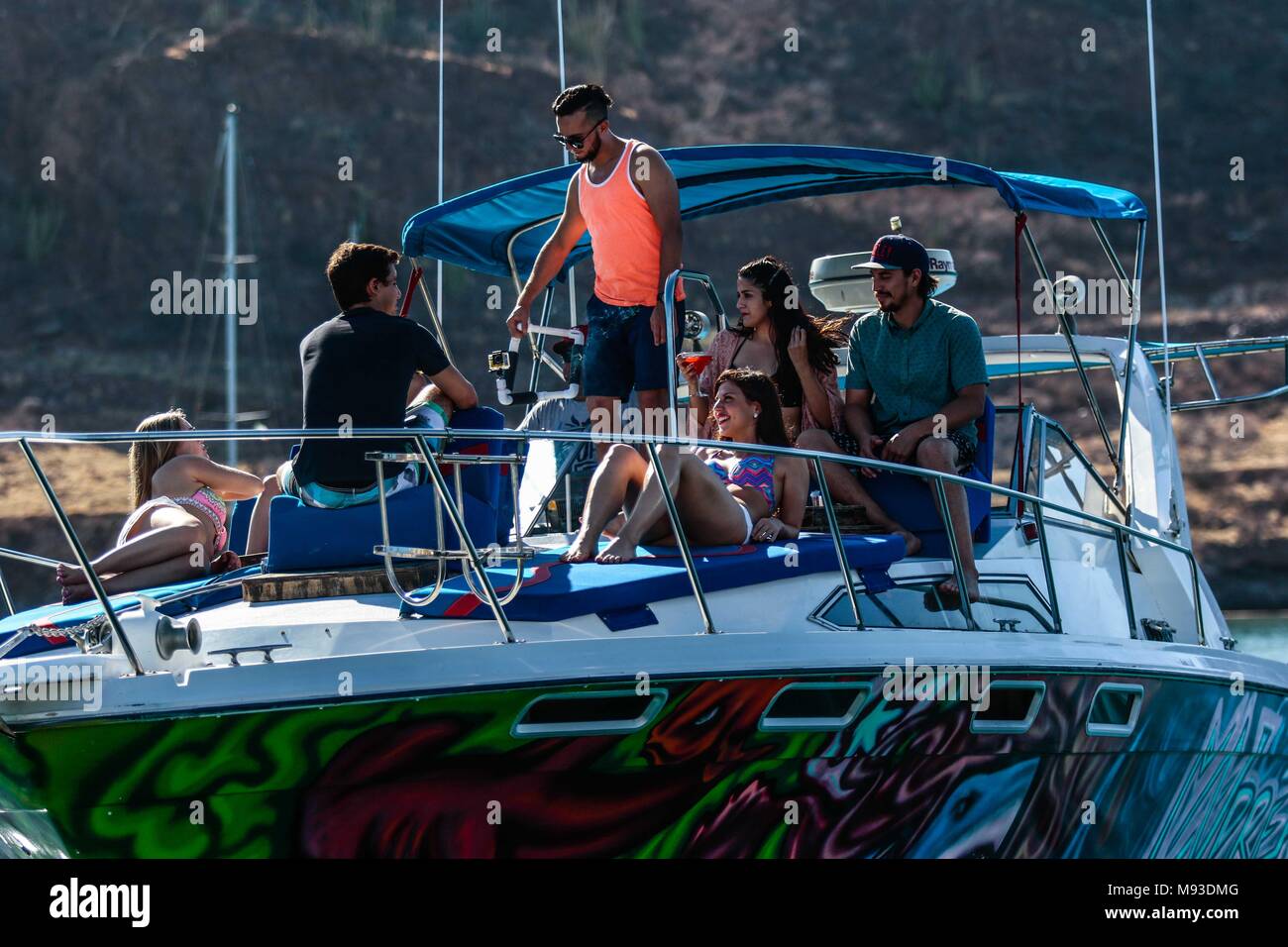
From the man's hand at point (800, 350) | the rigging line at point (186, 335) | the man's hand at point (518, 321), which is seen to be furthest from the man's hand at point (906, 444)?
the rigging line at point (186, 335)

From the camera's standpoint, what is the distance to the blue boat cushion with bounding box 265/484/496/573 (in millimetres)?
5867

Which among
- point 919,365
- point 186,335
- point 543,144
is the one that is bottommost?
point 919,365

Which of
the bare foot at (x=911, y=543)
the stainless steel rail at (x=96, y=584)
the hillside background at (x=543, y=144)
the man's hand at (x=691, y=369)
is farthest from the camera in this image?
the hillside background at (x=543, y=144)

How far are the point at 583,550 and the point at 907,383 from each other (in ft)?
5.25

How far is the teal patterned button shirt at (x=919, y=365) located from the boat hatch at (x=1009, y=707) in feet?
3.97

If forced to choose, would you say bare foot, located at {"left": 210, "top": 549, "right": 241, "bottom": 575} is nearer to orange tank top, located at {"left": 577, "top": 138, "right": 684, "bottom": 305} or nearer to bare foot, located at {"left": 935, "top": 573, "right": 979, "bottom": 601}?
orange tank top, located at {"left": 577, "top": 138, "right": 684, "bottom": 305}

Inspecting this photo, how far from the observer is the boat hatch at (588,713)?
5.14 meters

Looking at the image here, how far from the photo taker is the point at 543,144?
29250 mm

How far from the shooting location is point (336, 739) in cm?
501

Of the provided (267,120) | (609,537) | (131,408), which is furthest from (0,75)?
(609,537)

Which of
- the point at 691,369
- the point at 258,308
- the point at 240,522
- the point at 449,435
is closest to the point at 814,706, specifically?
the point at 449,435

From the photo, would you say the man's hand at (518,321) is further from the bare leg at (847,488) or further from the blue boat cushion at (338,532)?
the bare leg at (847,488)

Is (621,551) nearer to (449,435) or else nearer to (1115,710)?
(449,435)

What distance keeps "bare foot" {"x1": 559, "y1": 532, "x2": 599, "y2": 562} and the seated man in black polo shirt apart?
66 centimetres
